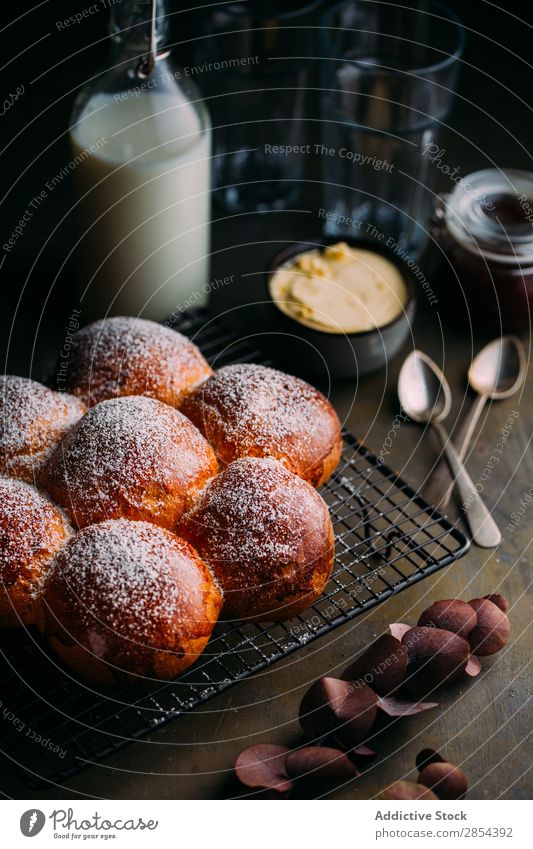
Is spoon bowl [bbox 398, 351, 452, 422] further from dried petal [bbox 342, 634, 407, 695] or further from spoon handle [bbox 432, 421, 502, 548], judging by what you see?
dried petal [bbox 342, 634, 407, 695]

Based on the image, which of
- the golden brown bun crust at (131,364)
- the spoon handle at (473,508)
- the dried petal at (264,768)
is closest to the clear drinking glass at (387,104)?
the spoon handle at (473,508)

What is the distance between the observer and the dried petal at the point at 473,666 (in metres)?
1.39

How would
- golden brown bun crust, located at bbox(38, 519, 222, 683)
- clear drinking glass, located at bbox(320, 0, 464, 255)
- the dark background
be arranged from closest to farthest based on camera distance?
golden brown bun crust, located at bbox(38, 519, 222, 683) → the dark background → clear drinking glass, located at bbox(320, 0, 464, 255)

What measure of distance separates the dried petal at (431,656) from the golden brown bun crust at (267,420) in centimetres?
31

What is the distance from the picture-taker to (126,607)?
1217mm

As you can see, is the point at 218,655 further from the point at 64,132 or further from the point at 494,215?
the point at 64,132

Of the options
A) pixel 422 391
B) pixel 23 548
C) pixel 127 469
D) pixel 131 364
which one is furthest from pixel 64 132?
pixel 23 548

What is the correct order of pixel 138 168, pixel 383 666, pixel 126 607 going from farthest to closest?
pixel 138 168 < pixel 383 666 < pixel 126 607

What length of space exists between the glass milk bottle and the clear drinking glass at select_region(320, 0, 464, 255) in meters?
0.45

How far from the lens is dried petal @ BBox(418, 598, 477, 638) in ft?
4.56

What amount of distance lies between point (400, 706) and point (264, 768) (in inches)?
8.3

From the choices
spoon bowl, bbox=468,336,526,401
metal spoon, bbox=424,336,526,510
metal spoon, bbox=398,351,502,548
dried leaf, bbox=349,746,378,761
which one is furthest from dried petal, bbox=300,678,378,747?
spoon bowl, bbox=468,336,526,401
